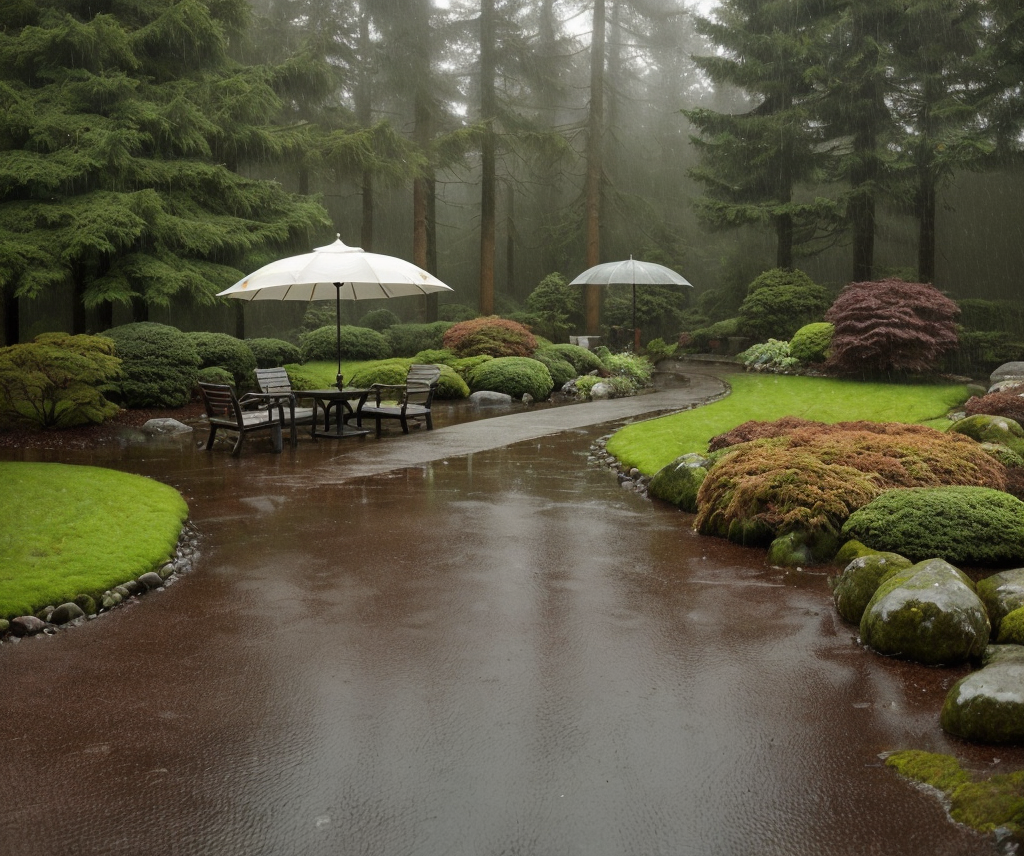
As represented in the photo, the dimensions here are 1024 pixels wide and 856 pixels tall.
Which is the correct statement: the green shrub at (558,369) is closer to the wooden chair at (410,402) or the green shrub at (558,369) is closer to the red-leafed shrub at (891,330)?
the wooden chair at (410,402)

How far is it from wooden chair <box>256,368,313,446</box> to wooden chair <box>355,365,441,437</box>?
0.84 m

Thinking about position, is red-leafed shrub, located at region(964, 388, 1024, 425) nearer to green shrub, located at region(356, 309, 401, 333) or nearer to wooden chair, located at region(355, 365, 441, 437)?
wooden chair, located at region(355, 365, 441, 437)

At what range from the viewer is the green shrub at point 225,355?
16.2 meters

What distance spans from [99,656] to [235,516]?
10.1ft

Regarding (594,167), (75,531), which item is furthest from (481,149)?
(75,531)

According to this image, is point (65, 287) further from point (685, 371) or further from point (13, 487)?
point (13, 487)

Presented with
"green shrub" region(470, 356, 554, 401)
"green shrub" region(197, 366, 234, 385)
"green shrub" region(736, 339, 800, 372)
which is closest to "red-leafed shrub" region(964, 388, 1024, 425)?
"green shrub" region(736, 339, 800, 372)

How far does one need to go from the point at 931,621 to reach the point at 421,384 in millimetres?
9658

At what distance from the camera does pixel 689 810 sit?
309 cm

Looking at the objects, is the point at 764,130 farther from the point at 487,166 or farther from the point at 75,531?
the point at 75,531

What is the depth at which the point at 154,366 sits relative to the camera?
1462cm

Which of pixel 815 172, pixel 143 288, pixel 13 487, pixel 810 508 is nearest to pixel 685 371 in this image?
pixel 815 172

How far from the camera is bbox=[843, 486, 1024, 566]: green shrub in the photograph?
19.2 ft

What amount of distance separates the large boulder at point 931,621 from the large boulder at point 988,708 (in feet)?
1.95
